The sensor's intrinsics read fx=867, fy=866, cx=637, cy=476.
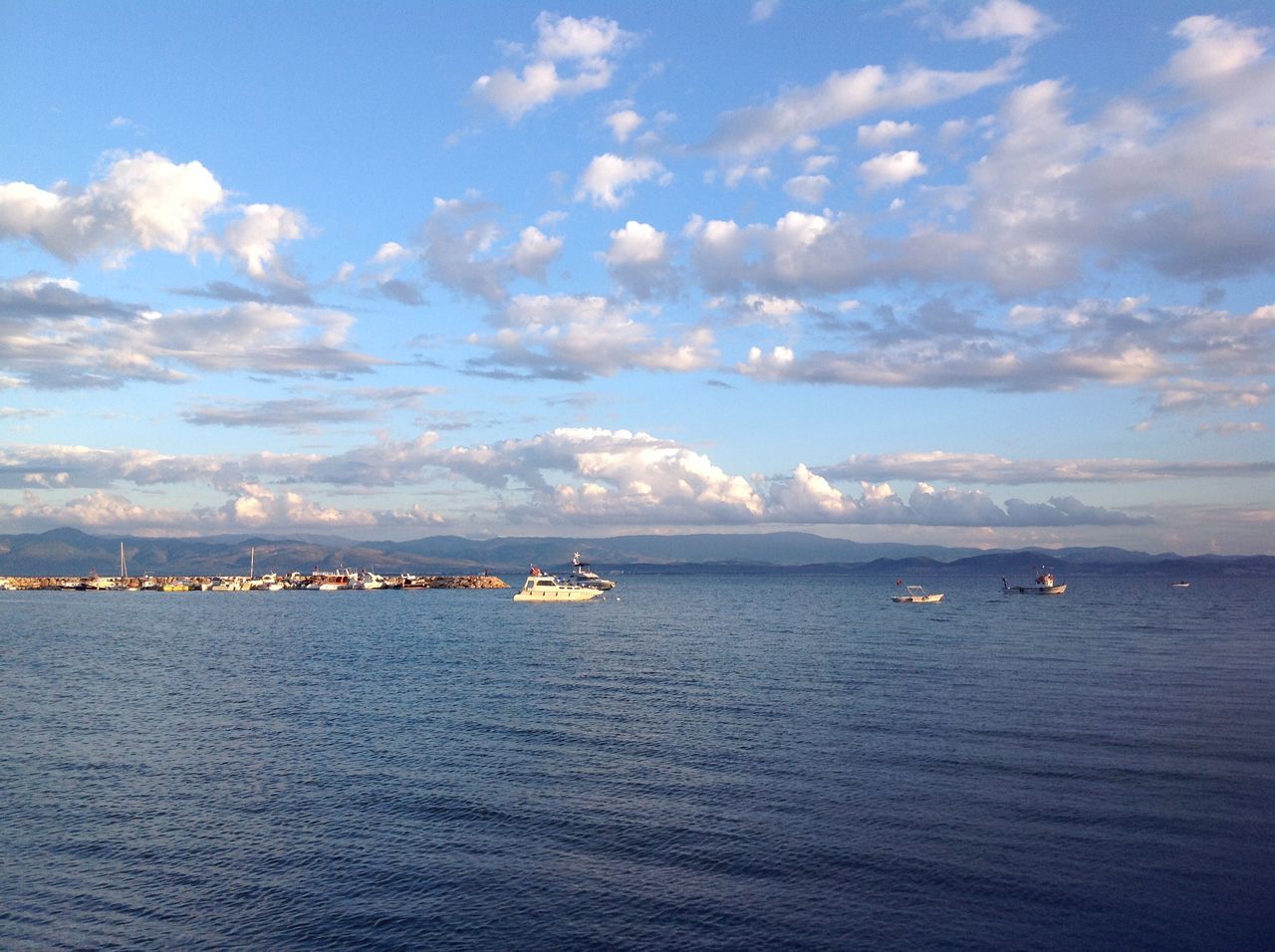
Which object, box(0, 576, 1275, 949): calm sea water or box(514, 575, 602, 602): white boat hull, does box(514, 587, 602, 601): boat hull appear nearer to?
box(514, 575, 602, 602): white boat hull

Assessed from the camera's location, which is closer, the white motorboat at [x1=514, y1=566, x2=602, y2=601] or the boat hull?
the white motorboat at [x1=514, y1=566, x2=602, y2=601]

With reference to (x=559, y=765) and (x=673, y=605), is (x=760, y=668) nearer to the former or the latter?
(x=559, y=765)

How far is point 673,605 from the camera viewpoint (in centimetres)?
19225

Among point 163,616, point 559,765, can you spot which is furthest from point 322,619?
point 559,765

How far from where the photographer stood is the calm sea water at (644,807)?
25203mm

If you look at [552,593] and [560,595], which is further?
[552,593]

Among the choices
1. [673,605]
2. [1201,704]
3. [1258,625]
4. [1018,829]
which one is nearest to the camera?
[1018,829]

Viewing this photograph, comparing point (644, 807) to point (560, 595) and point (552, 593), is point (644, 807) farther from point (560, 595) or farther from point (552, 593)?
point (552, 593)

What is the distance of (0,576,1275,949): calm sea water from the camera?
2520 cm

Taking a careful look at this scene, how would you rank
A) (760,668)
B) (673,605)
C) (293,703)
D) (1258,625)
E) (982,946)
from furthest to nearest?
(673,605)
(1258,625)
(760,668)
(293,703)
(982,946)

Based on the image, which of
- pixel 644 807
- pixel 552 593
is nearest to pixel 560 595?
pixel 552 593

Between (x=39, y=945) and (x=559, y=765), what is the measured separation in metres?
21.9

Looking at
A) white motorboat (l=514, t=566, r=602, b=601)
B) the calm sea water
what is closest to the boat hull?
white motorboat (l=514, t=566, r=602, b=601)

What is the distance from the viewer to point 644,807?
35.1 m
